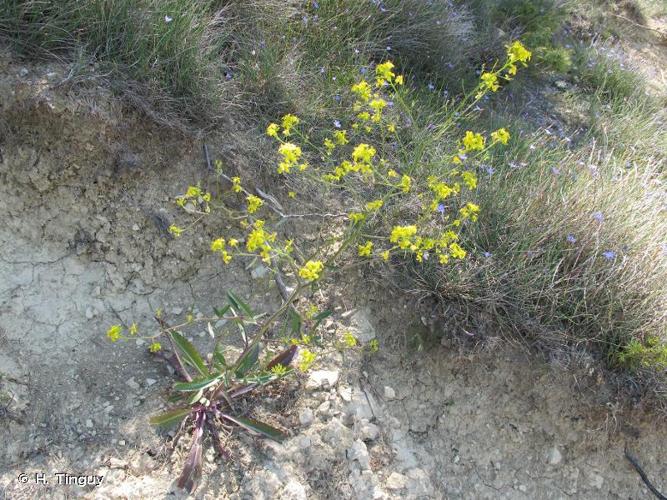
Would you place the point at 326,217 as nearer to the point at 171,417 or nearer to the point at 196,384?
the point at 196,384

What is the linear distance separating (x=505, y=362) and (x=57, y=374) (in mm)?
1906

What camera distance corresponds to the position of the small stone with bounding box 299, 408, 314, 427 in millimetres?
2465

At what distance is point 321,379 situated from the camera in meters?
2.58

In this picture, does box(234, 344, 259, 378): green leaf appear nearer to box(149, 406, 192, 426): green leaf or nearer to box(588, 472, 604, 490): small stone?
box(149, 406, 192, 426): green leaf

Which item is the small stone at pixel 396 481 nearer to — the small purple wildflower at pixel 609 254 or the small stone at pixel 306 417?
the small stone at pixel 306 417

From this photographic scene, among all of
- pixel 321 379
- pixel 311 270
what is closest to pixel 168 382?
pixel 321 379

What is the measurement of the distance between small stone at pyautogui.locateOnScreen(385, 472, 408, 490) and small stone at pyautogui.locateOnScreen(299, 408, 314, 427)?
1.26ft

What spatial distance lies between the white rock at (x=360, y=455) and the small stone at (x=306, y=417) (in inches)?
7.5

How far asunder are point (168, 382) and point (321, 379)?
61 centimetres

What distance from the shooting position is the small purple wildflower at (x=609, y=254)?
2.85m

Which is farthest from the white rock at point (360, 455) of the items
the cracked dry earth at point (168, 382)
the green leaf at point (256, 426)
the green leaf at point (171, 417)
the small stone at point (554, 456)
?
the small stone at point (554, 456)

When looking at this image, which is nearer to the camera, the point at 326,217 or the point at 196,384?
the point at 196,384

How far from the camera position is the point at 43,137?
8.62ft

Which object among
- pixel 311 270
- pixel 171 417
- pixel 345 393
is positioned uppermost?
pixel 311 270
